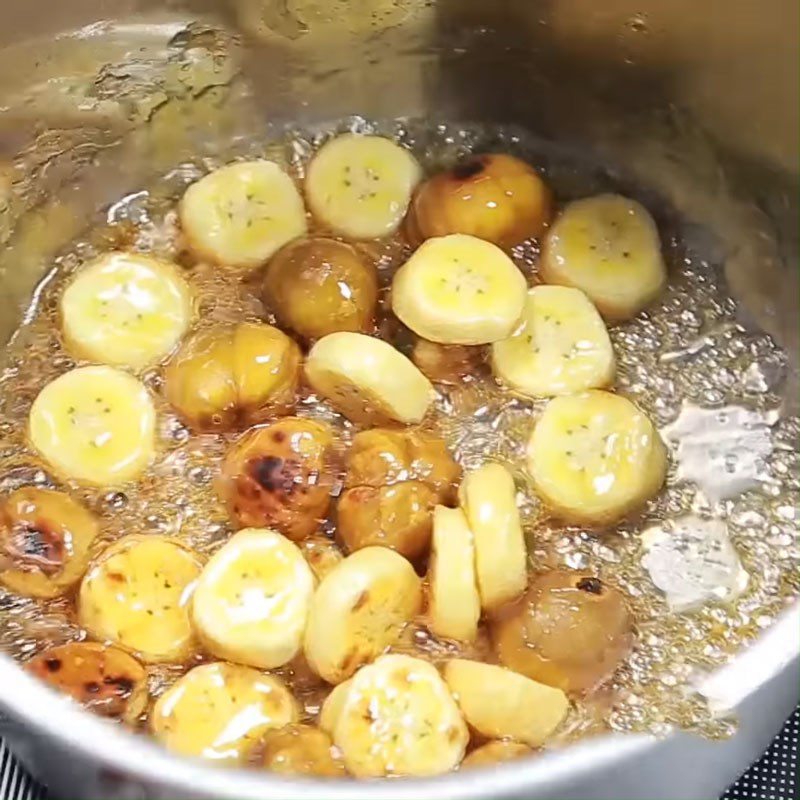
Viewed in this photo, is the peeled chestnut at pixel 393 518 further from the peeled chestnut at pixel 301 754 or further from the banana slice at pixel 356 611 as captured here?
the peeled chestnut at pixel 301 754

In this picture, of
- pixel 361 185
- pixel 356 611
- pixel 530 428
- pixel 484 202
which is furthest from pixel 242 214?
pixel 356 611

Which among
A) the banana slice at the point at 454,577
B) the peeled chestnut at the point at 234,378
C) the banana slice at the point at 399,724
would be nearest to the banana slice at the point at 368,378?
the peeled chestnut at the point at 234,378

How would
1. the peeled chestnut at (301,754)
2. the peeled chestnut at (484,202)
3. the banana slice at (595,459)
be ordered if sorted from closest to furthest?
the peeled chestnut at (301,754) < the banana slice at (595,459) < the peeled chestnut at (484,202)

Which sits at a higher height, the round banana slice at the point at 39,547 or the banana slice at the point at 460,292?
the banana slice at the point at 460,292

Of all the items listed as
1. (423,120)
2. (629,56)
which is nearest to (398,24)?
(423,120)

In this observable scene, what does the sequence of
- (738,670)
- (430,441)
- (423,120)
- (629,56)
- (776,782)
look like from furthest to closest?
(423,120) → (629,56) → (430,441) → (776,782) → (738,670)

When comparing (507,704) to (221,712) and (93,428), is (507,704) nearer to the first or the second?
(221,712)

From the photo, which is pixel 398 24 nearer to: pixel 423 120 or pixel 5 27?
pixel 423 120
